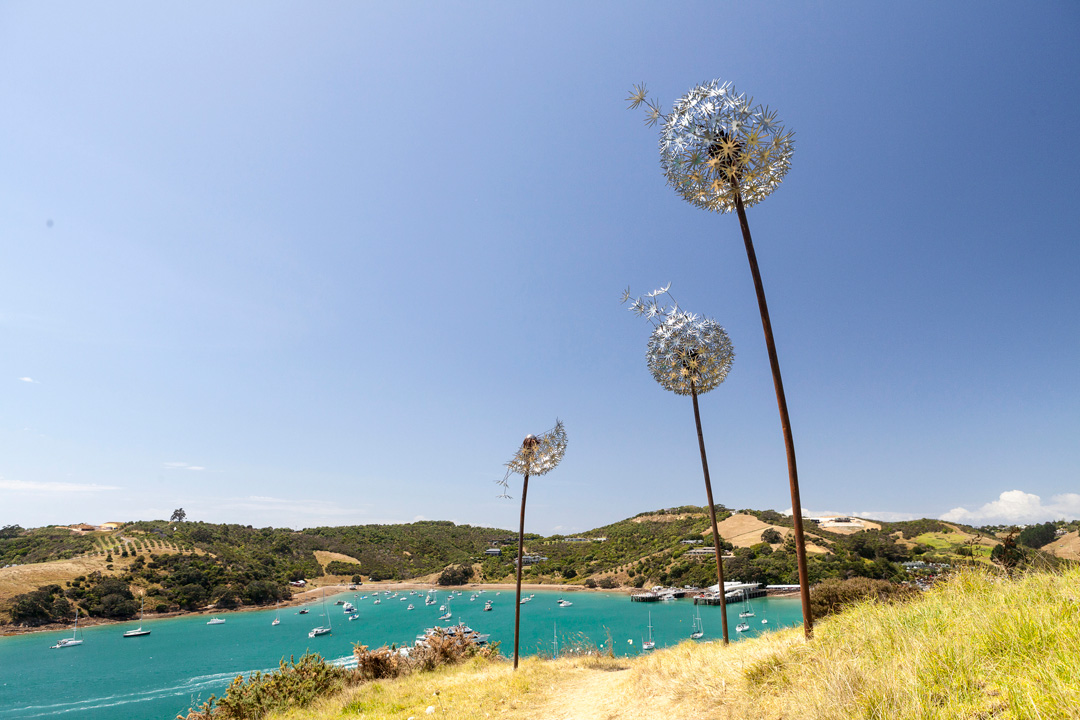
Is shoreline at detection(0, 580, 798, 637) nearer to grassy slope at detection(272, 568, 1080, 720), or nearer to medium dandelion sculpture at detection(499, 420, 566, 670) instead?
medium dandelion sculpture at detection(499, 420, 566, 670)

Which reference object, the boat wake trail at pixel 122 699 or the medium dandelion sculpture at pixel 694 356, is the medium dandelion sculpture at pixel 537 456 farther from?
the boat wake trail at pixel 122 699

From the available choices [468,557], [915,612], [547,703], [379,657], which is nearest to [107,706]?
[379,657]

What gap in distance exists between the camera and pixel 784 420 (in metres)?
6.97

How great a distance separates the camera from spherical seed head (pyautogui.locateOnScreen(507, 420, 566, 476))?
52.3 ft

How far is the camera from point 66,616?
59125mm

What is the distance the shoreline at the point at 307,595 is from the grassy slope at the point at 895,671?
7733cm

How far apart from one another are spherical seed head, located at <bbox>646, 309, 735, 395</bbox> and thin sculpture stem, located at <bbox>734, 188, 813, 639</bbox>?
19.9 ft

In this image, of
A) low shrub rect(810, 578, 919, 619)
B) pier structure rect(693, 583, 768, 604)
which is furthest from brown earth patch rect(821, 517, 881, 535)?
low shrub rect(810, 578, 919, 619)

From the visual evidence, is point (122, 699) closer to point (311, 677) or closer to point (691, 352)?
point (311, 677)

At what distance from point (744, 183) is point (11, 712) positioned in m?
58.1

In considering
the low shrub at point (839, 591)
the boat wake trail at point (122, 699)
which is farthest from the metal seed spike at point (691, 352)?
the boat wake trail at point (122, 699)

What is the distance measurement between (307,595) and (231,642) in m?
31.3

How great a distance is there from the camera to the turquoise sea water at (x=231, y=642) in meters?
35.6

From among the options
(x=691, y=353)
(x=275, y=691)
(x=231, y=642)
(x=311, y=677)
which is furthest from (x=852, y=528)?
(x=231, y=642)
